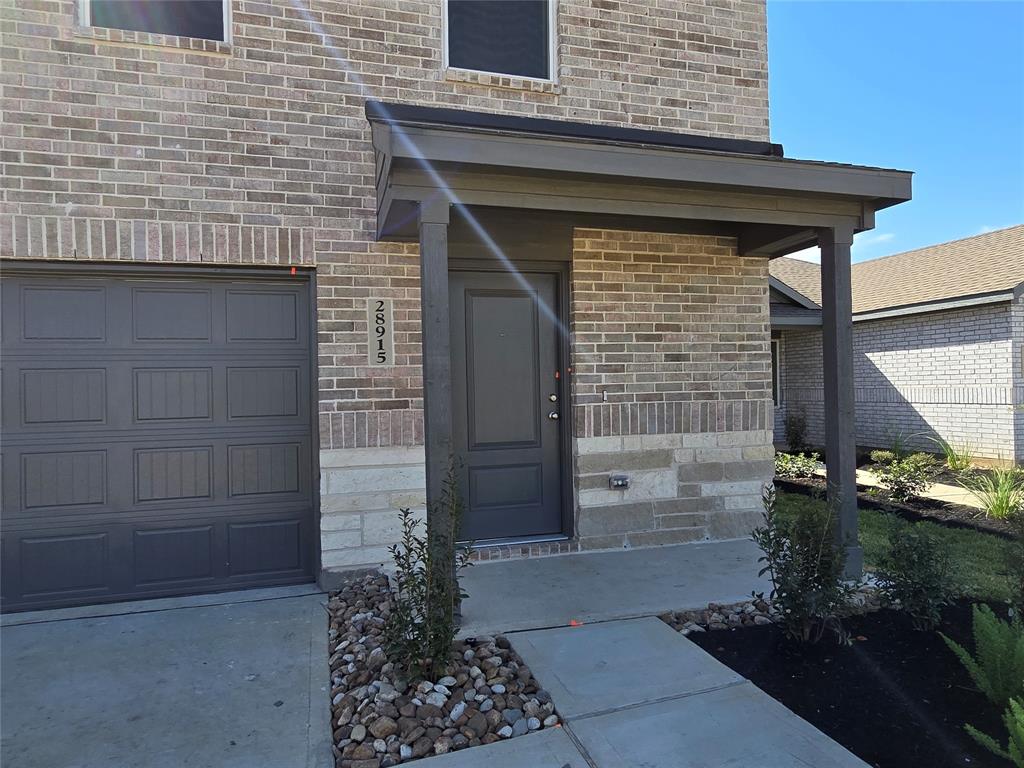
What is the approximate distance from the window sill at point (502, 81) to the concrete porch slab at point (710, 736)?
4.33m

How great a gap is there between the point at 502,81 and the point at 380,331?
219 centimetres

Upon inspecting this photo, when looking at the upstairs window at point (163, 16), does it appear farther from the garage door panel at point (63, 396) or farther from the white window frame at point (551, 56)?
the garage door panel at point (63, 396)

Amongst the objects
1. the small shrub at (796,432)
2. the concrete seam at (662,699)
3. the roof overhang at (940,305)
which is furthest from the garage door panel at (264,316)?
the small shrub at (796,432)

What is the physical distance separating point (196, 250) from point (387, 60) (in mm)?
1971

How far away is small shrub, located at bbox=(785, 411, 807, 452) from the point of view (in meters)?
12.4

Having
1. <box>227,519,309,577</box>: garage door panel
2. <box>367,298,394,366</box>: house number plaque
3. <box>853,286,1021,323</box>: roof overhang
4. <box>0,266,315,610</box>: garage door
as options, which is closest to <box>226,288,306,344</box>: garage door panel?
<box>0,266,315,610</box>: garage door

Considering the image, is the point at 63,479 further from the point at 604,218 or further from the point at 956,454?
the point at 956,454

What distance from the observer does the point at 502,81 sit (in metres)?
4.85

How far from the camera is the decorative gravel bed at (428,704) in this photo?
2559 mm

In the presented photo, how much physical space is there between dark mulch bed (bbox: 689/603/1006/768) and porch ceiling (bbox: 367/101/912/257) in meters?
2.60

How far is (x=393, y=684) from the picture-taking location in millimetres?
2949

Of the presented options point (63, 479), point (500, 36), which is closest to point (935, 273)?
point (500, 36)

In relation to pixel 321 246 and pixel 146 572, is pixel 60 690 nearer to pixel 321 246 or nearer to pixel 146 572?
pixel 146 572

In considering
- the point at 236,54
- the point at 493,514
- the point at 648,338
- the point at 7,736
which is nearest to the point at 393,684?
the point at 7,736
